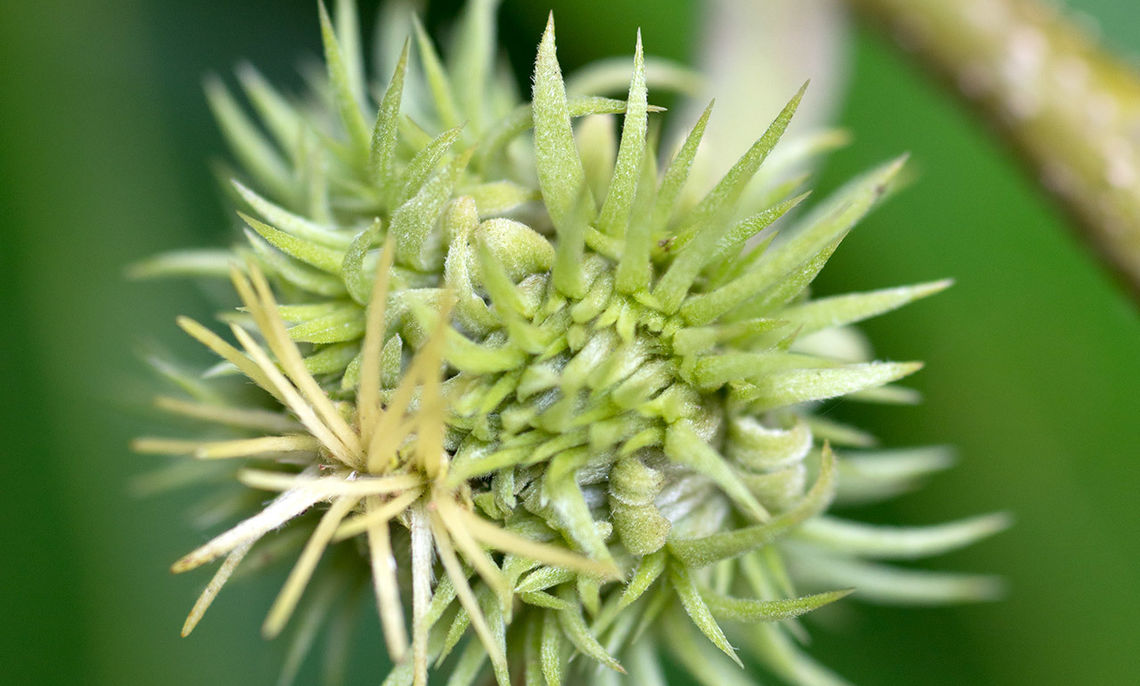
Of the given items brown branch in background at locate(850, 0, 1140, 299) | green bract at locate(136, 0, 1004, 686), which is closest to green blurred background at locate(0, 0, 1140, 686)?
brown branch in background at locate(850, 0, 1140, 299)

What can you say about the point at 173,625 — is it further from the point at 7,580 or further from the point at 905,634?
the point at 905,634

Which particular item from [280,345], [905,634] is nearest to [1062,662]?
[905,634]

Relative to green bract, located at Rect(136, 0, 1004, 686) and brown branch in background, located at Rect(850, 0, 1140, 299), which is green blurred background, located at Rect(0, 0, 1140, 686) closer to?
brown branch in background, located at Rect(850, 0, 1140, 299)

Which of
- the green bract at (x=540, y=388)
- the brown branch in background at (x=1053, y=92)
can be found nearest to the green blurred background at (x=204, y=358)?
the brown branch in background at (x=1053, y=92)

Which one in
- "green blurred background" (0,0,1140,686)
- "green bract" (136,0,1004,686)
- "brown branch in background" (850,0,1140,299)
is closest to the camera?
"green bract" (136,0,1004,686)

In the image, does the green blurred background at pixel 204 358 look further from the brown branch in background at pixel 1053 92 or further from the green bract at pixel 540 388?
the green bract at pixel 540 388

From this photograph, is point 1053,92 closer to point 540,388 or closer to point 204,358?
point 540,388
